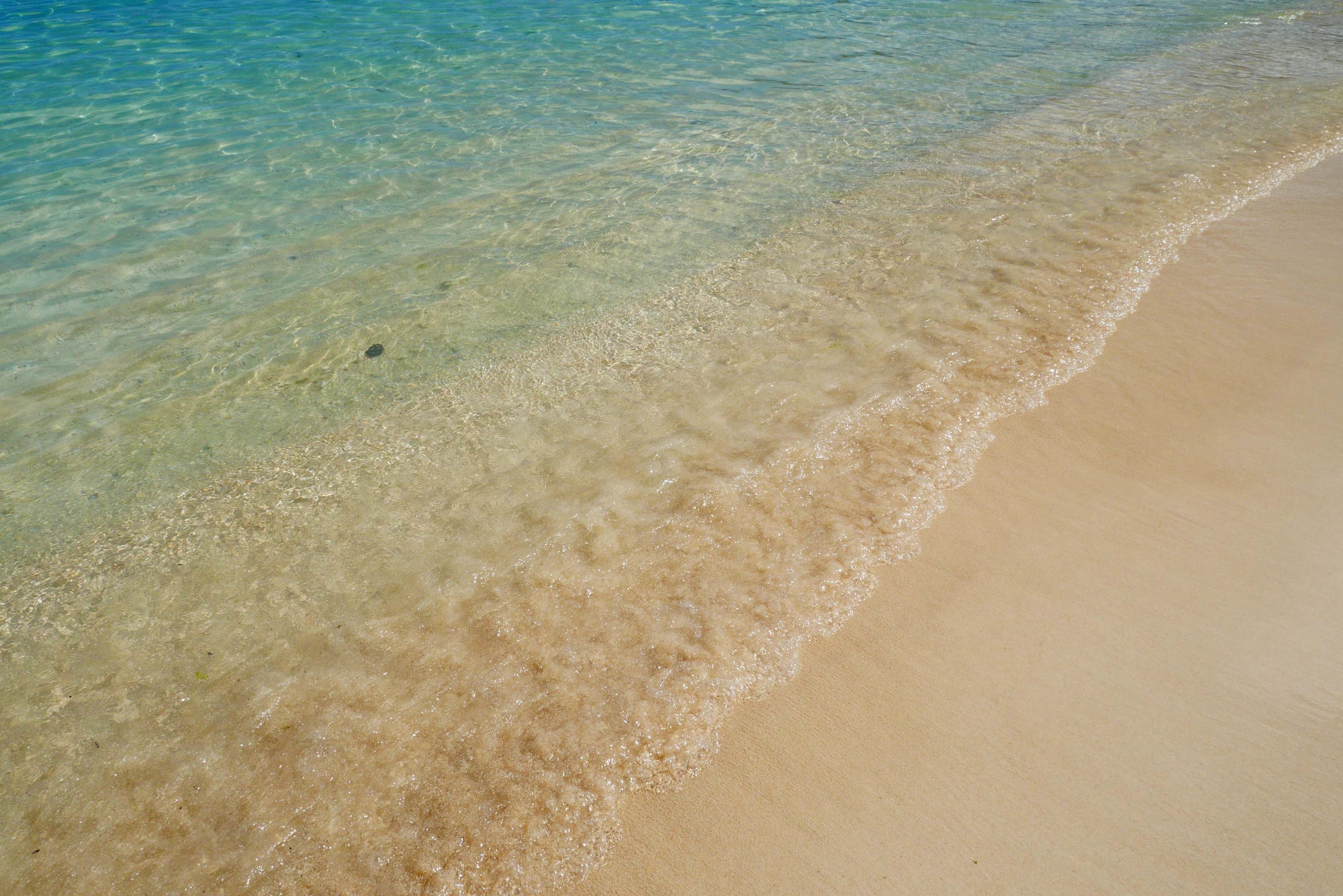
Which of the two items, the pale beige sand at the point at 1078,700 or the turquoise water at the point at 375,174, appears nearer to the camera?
the pale beige sand at the point at 1078,700

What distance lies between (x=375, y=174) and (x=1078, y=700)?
6.53m

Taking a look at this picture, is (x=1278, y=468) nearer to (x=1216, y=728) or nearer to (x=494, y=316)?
(x=1216, y=728)

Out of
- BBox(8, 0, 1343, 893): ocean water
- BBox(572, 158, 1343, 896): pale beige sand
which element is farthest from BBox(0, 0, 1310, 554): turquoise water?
BBox(572, 158, 1343, 896): pale beige sand

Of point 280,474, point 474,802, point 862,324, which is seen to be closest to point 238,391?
point 280,474

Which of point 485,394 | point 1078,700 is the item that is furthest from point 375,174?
point 1078,700

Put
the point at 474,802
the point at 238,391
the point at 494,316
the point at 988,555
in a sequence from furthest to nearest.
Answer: the point at 494,316, the point at 238,391, the point at 988,555, the point at 474,802

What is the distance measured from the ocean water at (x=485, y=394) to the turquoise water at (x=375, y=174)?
1.8 inches

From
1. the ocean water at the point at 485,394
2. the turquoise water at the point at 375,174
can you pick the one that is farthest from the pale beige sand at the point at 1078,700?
the turquoise water at the point at 375,174

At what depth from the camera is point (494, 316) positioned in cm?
501

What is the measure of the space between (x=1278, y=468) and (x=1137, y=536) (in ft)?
2.97

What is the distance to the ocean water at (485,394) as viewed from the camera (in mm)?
2564

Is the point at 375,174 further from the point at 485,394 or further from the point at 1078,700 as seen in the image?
the point at 1078,700

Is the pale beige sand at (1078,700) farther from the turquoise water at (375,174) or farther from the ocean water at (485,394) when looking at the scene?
the turquoise water at (375,174)

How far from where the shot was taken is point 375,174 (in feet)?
22.2
